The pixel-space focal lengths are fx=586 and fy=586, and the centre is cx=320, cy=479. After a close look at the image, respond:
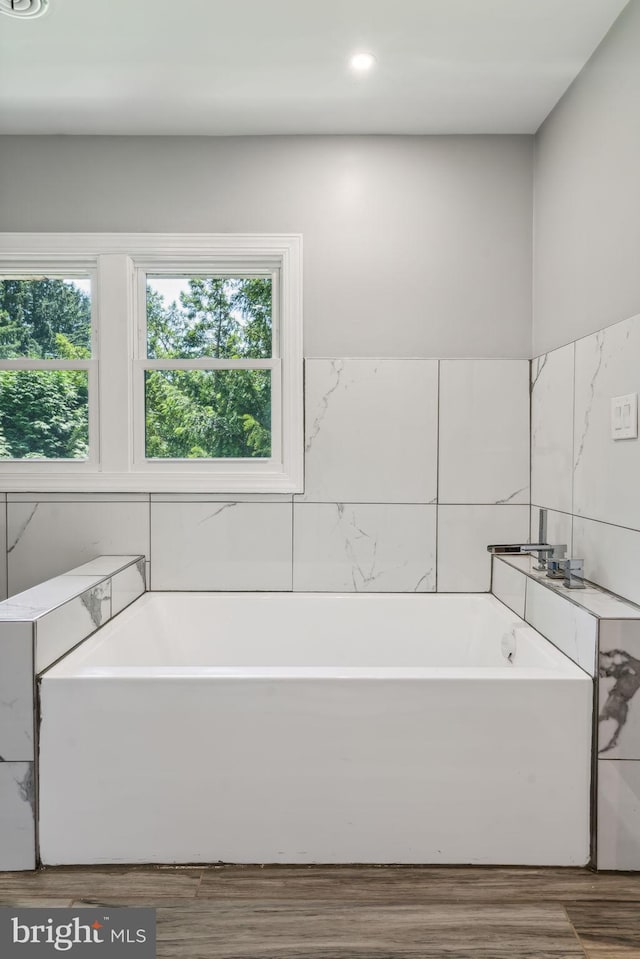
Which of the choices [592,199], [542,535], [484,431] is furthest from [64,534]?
[592,199]

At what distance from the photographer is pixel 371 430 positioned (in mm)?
2570

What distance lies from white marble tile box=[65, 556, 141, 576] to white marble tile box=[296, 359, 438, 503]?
0.81 meters

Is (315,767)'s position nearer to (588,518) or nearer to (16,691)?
(16,691)

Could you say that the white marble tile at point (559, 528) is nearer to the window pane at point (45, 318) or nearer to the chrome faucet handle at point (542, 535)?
the chrome faucet handle at point (542, 535)

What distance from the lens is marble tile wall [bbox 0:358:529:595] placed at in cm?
257

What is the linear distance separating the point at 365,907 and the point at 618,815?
742mm

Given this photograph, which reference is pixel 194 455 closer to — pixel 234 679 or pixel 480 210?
pixel 234 679

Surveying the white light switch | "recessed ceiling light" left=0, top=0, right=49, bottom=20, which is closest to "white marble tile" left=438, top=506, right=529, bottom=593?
the white light switch

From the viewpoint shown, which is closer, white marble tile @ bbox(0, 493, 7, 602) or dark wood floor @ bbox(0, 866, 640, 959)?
dark wood floor @ bbox(0, 866, 640, 959)

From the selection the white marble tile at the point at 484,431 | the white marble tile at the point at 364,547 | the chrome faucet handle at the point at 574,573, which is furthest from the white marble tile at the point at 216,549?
the chrome faucet handle at the point at 574,573

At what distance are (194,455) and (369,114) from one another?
160 cm

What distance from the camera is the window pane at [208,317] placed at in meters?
2.63
